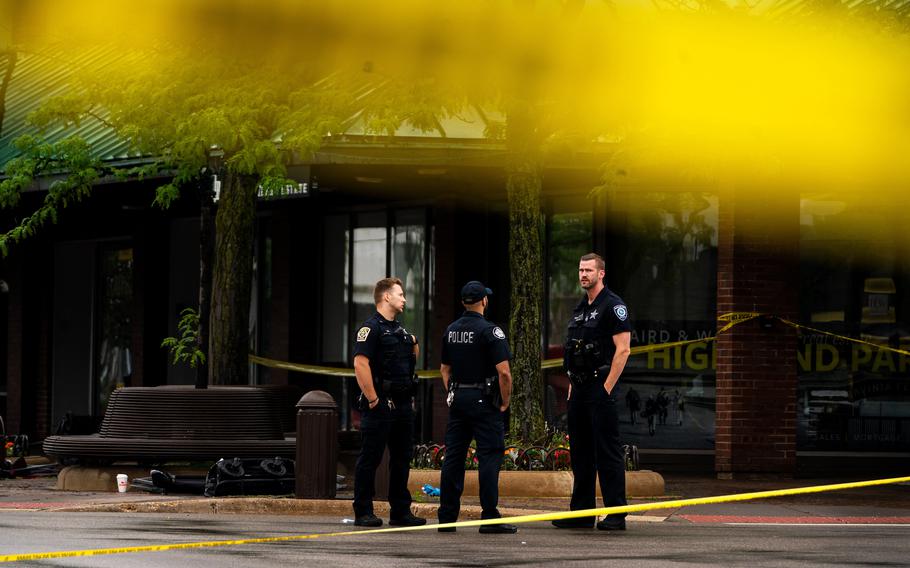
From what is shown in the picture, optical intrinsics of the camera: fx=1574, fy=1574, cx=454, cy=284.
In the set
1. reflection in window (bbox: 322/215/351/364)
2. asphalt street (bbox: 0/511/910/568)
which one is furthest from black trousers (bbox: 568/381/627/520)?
reflection in window (bbox: 322/215/351/364)

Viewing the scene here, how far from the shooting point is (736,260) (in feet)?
56.6

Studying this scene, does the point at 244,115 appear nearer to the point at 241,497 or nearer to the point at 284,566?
the point at 241,497

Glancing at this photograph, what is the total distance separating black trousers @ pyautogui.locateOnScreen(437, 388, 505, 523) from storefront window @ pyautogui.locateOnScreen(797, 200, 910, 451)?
362 inches

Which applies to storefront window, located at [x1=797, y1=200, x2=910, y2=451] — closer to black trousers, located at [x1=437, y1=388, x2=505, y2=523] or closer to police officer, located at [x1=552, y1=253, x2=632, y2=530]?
police officer, located at [x1=552, y1=253, x2=632, y2=530]

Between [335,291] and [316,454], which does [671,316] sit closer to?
[335,291]

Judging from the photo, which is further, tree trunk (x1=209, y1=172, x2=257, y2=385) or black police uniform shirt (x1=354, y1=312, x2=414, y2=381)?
tree trunk (x1=209, y1=172, x2=257, y2=385)

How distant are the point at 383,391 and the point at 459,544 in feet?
4.62

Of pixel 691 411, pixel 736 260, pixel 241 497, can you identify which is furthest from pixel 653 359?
pixel 241 497

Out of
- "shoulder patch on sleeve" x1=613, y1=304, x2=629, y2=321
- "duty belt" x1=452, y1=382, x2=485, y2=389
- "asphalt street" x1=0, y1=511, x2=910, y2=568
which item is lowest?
"asphalt street" x1=0, y1=511, x2=910, y2=568

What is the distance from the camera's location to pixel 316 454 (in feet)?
43.8

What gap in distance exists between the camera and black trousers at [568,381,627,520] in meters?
11.0

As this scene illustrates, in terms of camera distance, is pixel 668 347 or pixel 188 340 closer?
pixel 188 340

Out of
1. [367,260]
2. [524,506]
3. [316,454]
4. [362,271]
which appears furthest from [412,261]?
[524,506]

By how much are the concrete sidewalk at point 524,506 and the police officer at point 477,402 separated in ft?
4.52
